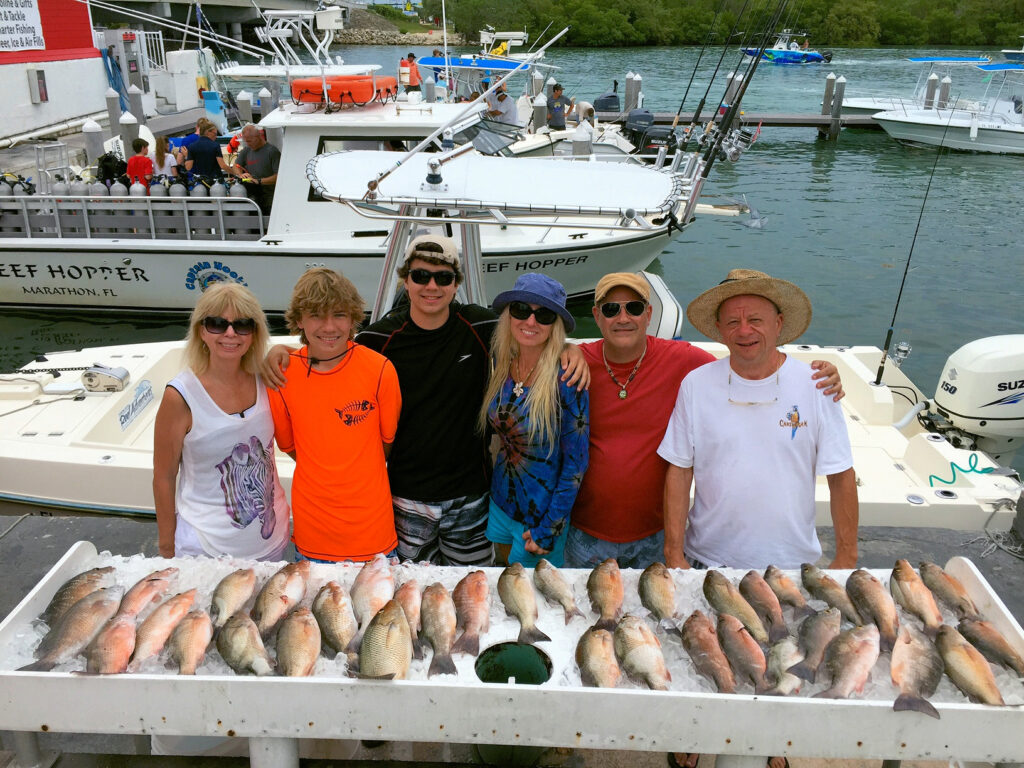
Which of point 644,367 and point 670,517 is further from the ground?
point 644,367

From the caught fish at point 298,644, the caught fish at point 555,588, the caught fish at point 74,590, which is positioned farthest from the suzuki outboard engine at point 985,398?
the caught fish at point 74,590

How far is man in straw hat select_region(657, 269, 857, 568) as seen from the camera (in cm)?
245

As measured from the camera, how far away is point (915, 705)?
1.75 meters

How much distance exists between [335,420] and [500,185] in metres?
2.48

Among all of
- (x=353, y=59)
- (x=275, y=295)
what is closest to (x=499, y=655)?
(x=275, y=295)

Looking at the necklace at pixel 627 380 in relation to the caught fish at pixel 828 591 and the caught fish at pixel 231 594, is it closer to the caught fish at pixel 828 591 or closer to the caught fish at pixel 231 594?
the caught fish at pixel 828 591

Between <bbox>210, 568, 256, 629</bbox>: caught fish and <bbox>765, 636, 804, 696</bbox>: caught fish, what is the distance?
1387 mm

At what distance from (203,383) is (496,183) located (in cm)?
259

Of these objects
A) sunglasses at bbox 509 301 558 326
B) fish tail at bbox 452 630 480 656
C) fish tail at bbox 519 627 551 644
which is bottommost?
fish tail at bbox 452 630 480 656

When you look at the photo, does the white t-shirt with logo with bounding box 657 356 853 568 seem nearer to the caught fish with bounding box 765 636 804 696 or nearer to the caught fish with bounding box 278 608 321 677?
the caught fish with bounding box 765 636 804 696

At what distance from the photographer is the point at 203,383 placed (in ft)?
8.26

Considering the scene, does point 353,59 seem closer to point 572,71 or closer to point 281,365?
point 572,71

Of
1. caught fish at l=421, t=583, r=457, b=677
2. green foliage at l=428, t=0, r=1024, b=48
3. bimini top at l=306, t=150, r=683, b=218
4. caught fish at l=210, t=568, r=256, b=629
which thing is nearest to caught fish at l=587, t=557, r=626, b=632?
caught fish at l=421, t=583, r=457, b=677

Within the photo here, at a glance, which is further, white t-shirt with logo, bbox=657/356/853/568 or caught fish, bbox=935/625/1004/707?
white t-shirt with logo, bbox=657/356/853/568
